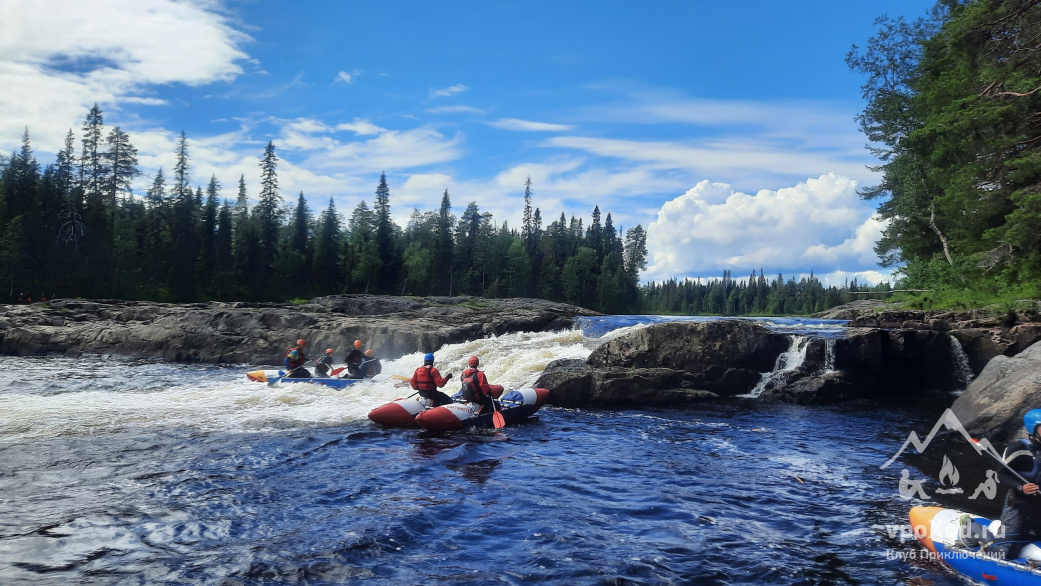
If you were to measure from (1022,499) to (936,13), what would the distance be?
32725 millimetres

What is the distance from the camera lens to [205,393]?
16.6m

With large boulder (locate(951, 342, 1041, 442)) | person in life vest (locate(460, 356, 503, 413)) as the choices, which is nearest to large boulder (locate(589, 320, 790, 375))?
person in life vest (locate(460, 356, 503, 413))

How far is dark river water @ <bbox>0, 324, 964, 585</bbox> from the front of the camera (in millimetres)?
6406

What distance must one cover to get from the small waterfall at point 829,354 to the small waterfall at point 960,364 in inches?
168

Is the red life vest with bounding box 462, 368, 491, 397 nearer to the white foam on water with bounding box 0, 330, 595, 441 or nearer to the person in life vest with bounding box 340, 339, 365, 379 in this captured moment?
the white foam on water with bounding box 0, 330, 595, 441

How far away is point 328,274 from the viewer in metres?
66.7

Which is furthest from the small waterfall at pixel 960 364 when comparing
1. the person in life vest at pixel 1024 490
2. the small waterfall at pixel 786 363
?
the person in life vest at pixel 1024 490

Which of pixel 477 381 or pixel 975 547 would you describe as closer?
pixel 975 547

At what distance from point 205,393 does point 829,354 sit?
64.4 ft

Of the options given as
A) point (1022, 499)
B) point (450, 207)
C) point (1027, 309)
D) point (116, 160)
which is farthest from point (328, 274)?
point (1022, 499)

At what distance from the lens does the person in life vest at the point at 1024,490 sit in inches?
212

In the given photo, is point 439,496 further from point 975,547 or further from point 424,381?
point 975,547

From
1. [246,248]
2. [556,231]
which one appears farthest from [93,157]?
[556,231]

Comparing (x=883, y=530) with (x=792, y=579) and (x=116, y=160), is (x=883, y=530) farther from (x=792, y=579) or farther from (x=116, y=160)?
(x=116, y=160)
